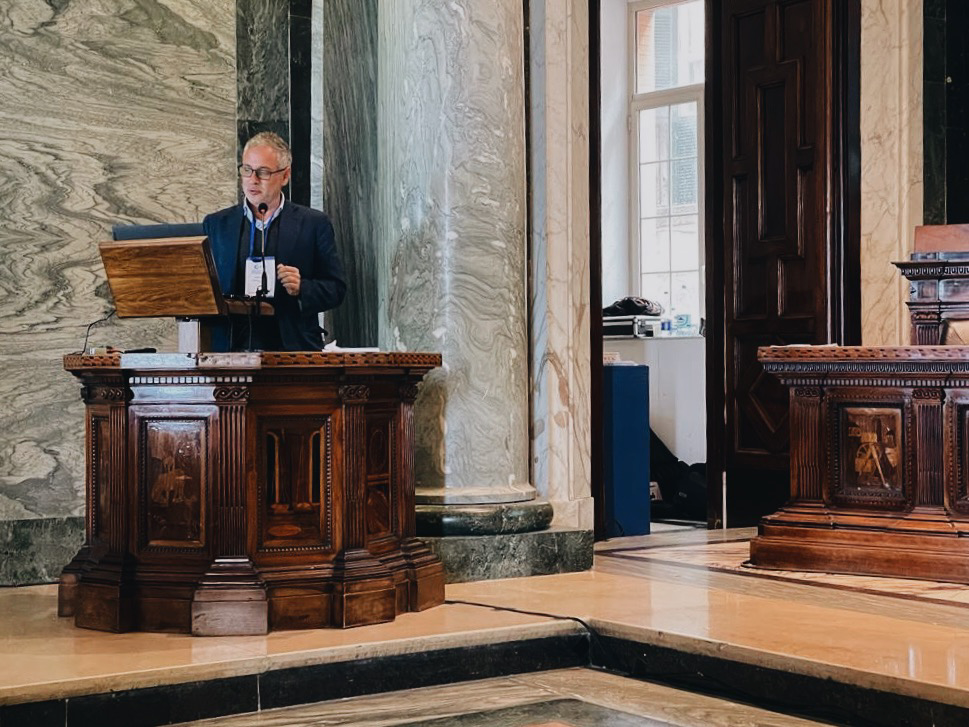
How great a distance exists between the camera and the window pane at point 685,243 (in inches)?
443

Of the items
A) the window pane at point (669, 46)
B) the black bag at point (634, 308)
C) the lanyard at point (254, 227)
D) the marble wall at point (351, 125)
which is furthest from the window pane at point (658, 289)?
the lanyard at point (254, 227)

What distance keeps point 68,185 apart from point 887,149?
4546 millimetres

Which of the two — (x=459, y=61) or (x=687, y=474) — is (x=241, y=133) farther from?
(x=687, y=474)

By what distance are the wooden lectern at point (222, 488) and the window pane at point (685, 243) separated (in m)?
6.51

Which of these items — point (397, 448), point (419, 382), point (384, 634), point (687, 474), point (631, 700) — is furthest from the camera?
point (687, 474)

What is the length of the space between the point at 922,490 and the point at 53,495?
3.71 m

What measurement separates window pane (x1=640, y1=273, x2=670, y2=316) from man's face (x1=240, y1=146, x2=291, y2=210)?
646 cm

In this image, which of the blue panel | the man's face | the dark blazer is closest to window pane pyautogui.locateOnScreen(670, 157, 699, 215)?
the blue panel

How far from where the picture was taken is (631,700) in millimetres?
4438

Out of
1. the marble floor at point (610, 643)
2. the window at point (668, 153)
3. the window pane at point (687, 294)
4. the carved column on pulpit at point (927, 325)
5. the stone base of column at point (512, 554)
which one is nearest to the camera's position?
the marble floor at point (610, 643)

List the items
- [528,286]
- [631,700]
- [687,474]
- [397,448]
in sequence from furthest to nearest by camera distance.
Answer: [687,474] → [528,286] → [397,448] → [631,700]

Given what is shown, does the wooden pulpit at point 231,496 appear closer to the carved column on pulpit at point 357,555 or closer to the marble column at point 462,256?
the carved column on pulpit at point 357,555

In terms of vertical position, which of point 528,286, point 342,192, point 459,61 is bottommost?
point 528,286

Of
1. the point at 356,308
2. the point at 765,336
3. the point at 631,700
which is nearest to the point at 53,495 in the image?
the point at 356,308
